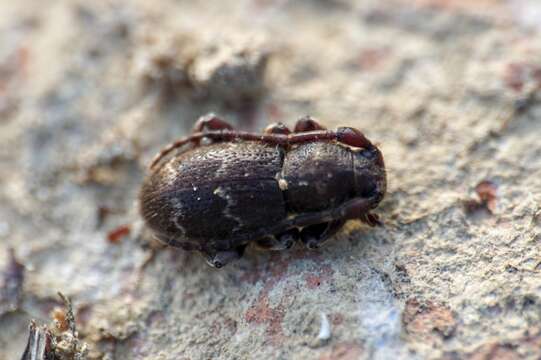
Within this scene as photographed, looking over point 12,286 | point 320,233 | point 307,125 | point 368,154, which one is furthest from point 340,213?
point 12,286

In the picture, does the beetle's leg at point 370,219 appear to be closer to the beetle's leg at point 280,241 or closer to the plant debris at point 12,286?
the beetle's leg at point 280,241

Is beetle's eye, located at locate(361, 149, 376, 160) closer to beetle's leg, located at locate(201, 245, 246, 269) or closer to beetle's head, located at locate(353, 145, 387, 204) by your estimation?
beetle's head, located at locate(353, 145, 387, 204)

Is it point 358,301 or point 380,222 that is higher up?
point 380,222

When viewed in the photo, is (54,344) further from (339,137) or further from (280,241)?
(339,137)

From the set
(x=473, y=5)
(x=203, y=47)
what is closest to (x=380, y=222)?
(x=203, y=47)

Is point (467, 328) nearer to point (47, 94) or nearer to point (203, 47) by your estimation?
point (203, 47)

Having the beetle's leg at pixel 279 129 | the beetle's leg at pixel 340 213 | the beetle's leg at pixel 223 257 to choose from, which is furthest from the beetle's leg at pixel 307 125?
the beetle's leg at pixel 223 257
